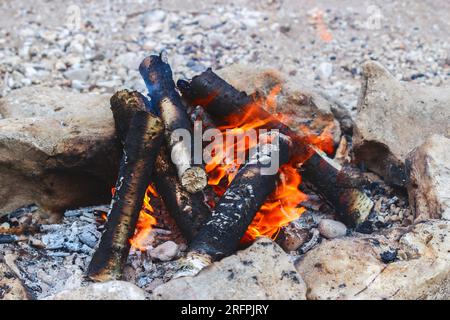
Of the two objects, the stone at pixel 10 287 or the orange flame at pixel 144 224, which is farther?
the orange flame at pixel 144 224

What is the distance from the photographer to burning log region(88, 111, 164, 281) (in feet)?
12.2

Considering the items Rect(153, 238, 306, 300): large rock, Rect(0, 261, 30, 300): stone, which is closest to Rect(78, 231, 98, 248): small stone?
Rect(0, 261, 30, 300): stone

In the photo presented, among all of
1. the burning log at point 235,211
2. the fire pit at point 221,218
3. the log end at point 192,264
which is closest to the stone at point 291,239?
the fire pit at point 221,218

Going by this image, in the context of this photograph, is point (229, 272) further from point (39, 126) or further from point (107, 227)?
point (39, 126)

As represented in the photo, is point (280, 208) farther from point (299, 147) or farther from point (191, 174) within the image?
point (191, 174)

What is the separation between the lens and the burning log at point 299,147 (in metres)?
4.40

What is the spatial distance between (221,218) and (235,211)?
0.35ft

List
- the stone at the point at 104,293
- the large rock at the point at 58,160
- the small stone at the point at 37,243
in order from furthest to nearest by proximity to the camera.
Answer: the large rock at the point at 58,160
the small stone at the point at 37,243
the stone at the point at 104,293

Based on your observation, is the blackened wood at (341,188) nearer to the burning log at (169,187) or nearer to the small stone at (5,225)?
the burning log at (169,187)

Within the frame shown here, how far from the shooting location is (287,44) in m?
7.99

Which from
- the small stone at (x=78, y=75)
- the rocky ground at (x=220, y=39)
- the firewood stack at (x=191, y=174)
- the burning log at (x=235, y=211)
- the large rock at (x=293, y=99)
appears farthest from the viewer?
the rocky ground at (x=220, y=39)

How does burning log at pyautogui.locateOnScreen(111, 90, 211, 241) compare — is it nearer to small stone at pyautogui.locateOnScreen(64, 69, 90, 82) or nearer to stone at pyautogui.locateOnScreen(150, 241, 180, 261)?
stone at pyautogui.locateOnScreen(150, 241, 180, 261)

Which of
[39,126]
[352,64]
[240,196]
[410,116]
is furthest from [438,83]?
[39,126]

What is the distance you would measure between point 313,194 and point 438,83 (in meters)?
3.55
